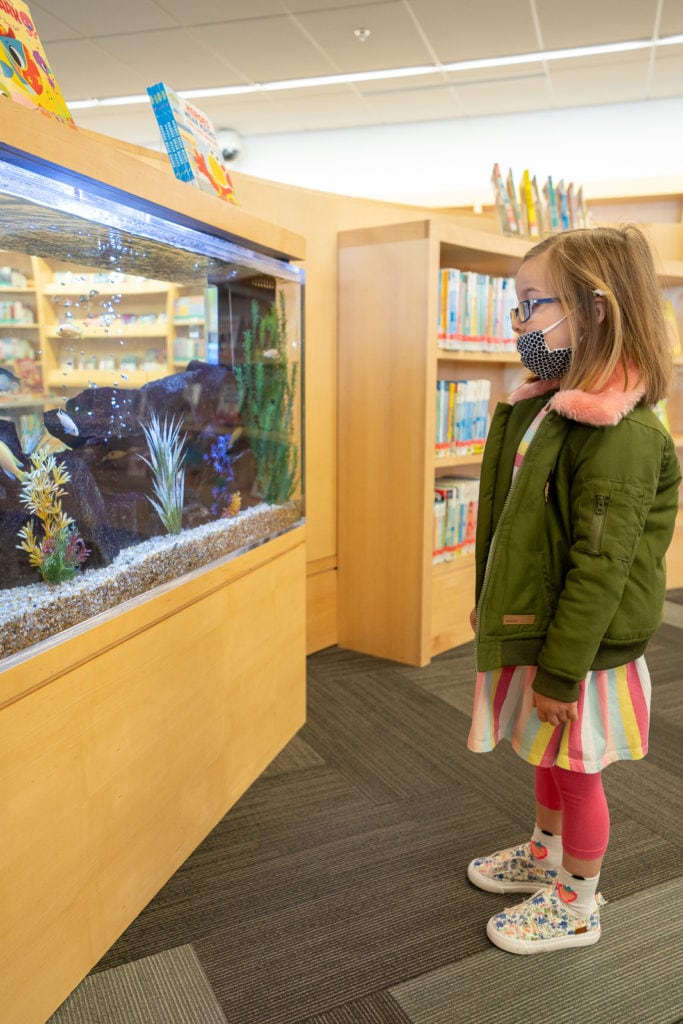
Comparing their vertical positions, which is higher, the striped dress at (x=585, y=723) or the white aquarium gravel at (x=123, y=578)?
the white aquarium gravel at (x=123, y=578)

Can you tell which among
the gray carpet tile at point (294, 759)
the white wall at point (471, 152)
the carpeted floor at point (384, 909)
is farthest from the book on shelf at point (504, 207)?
the white wall at point (471, 152)

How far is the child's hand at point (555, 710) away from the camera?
130 cm

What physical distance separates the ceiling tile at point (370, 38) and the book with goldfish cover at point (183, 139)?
3.87 m

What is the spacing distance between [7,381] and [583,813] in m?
1.32

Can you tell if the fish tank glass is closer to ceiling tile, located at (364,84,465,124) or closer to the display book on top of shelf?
the display book on top of shelf

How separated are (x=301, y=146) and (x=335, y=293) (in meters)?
5.70

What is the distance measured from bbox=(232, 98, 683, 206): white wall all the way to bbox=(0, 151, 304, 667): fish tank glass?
465cm

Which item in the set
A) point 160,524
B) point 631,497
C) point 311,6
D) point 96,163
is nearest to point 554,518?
point 631,497

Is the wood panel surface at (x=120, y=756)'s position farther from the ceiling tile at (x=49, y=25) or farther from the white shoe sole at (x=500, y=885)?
the ceiling tile at (x=49, y=25)

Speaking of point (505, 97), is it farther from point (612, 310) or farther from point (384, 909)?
point (384, 909)

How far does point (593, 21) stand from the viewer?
197 inches

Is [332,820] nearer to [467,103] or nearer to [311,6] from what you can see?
[311,6]

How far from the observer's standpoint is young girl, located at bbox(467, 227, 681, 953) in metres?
1.24

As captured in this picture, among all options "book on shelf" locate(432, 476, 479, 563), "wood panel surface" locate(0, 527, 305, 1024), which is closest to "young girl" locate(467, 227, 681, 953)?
"wood panel surface" locate(0, 527, 305, 1024)
